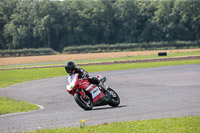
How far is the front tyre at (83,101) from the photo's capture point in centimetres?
1209

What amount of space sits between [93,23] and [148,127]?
10434cm

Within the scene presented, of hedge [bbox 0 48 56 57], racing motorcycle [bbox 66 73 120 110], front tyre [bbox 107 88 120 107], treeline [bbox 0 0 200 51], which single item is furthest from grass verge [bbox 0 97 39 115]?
treeline [bbox 0 0 200 51]

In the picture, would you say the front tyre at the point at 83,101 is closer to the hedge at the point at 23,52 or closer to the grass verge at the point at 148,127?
the grass verge at the point at 148,127

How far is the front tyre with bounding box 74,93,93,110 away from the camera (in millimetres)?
12094

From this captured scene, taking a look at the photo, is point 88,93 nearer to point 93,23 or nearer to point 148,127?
point 148,127

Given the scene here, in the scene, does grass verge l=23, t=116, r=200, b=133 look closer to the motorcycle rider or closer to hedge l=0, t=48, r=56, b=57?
the motorcycle rider

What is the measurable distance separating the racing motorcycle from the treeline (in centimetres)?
9091

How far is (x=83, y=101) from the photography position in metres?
12.3

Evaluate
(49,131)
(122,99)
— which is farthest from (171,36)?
(49,131)

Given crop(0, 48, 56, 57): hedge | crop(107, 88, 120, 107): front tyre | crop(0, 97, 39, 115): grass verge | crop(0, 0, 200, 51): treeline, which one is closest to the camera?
crop(107, 88, 120, 107): front tyre

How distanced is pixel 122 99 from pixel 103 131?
7209 mm

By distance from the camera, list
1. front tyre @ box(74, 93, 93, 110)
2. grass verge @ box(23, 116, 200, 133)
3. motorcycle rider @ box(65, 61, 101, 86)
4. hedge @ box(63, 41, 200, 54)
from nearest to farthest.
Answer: grass verge @ box(23, 116, 200, 133), front tyre @ box(74, 93, 93, 110), motorcycle rider @ box(65, 61, 101, 86), hedge @ box(63, 41, 200, 54)

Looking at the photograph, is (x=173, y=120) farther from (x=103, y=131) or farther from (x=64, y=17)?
(x=64, y=17)

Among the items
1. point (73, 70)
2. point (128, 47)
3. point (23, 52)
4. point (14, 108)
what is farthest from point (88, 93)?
point (128, 47)
